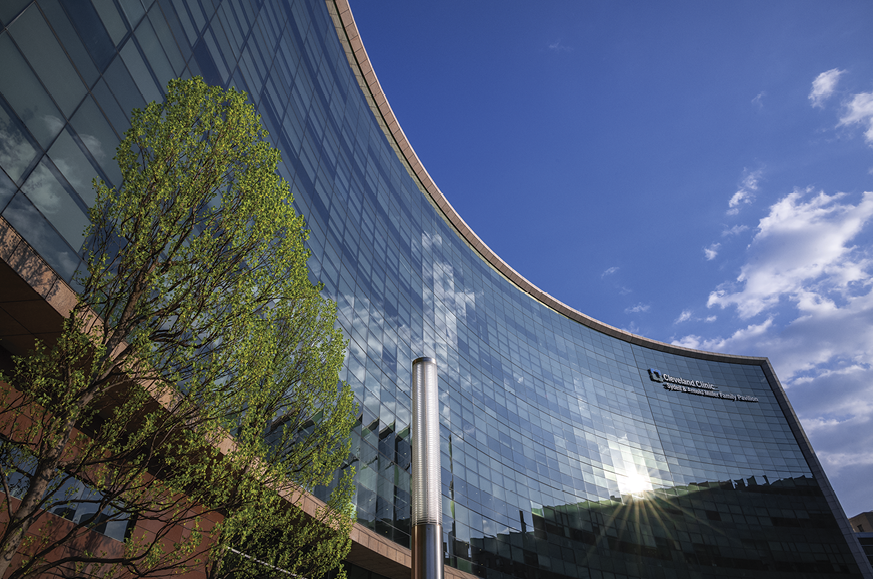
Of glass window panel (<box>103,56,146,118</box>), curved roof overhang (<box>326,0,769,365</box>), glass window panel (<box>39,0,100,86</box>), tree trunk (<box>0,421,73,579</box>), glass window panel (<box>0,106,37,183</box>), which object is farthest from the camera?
curved roof overhang (<box>326,0,769,365</box>)

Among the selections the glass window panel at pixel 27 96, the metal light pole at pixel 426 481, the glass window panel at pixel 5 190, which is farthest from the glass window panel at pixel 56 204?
the metal light pole at pixel 426 481

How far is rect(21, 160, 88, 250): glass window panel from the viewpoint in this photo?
9.41 metres

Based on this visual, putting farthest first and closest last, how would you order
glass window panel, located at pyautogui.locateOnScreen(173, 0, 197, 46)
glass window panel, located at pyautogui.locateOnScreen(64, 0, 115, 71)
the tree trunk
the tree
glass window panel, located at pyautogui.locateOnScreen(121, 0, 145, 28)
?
glass window panel, located at pyautogui.locateOnScreen(173, 0, 197, 46) < glass window panel, located at pyautogui.locateOnScreen(121, 0, 145, 28) < glass window panel, located at pyautogui.locateOnScreen(64, 0, 115, 71) < the tree < the tree trunk

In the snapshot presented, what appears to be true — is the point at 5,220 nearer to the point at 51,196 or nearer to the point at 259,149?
the point at 51,196

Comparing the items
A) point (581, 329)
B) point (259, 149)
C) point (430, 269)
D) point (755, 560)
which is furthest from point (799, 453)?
point (259, 149)

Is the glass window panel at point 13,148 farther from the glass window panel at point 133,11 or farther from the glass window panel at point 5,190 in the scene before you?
the glass window panel at point 133,11

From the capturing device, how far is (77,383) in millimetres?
7309

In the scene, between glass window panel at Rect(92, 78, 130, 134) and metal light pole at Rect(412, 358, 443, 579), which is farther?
glass window panel at Rect(92, 78, 130, 134)

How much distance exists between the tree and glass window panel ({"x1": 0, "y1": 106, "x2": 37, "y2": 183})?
1.56m

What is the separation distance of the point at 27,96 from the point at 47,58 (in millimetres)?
1154

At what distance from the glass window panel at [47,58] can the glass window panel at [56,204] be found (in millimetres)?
1696

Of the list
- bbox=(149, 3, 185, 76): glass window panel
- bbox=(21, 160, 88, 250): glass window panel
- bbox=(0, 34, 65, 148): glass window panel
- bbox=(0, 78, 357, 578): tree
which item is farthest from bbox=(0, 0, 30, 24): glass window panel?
bbox=(149, 3, 185, 76): glass window panel

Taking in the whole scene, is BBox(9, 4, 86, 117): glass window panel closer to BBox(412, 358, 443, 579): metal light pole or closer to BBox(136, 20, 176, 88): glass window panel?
BBox(136, 20, 176, 88): glass window panel

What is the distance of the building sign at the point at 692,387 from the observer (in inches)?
2482
